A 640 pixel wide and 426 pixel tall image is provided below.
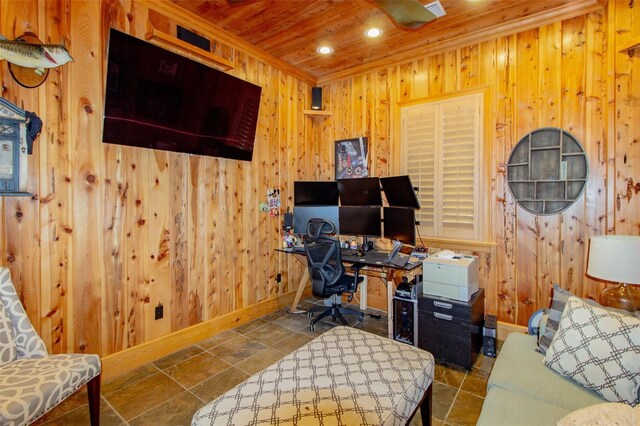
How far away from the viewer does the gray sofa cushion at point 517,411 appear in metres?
1.30

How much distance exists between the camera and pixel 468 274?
101 inches

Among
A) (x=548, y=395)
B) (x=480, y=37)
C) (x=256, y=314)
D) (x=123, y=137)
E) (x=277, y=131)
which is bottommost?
(x=256, y=314)

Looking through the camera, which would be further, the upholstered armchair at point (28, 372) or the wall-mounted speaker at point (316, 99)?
the wall-mounted speaker at point (316, 99)

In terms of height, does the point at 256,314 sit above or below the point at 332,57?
below

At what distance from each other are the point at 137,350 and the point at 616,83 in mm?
4383

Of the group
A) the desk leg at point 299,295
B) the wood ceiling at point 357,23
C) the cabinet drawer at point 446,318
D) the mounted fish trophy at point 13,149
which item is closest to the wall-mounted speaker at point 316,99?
the wood ceiling at point 357,23

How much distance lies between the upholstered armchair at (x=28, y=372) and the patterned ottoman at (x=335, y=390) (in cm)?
76

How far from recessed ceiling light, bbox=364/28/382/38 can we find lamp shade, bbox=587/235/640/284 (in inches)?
99.5

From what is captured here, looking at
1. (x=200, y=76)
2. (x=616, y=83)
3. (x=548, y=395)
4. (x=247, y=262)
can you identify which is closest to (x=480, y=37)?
(x=616, y=83)

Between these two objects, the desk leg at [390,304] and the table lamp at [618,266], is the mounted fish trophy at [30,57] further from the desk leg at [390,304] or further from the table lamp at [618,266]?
the table lamp at [618,266]

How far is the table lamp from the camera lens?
189cm

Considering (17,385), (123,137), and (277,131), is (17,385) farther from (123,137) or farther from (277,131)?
(277,131)

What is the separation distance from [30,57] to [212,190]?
5.17 ft

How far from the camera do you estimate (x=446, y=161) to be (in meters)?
3.37
